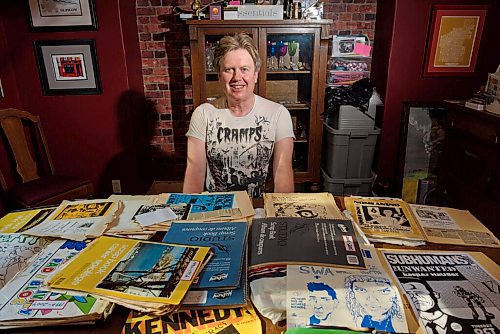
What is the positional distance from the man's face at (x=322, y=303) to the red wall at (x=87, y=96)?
8.06 feet

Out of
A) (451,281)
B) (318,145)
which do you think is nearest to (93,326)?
(451,281)

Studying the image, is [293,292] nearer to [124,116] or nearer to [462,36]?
[124,116]

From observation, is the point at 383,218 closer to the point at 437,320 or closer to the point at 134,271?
the point at 437,320

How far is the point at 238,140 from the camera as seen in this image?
1.68 metres

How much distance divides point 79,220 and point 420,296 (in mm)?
898

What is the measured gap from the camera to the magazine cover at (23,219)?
1017 mm

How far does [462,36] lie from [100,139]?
2.93m

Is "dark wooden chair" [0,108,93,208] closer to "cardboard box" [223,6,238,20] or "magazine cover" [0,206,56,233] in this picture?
"magazine cover" [0,206,56,233]

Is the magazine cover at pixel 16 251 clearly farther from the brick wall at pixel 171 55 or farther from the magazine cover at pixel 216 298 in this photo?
the brick wall at pixel 171 55

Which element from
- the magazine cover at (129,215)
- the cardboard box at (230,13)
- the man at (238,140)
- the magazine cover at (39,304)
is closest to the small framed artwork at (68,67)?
the cardboard box at (230,13)

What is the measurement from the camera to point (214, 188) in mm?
1707

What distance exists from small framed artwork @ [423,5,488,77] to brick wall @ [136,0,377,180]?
1.79 ft

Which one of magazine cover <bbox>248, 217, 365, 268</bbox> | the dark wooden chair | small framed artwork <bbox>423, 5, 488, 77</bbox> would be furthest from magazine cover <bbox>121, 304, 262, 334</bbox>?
small framed artwork <bbox>423, 5, 488, 77</bbox>

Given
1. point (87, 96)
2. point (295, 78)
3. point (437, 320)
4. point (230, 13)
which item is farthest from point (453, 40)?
point (87, 96)
